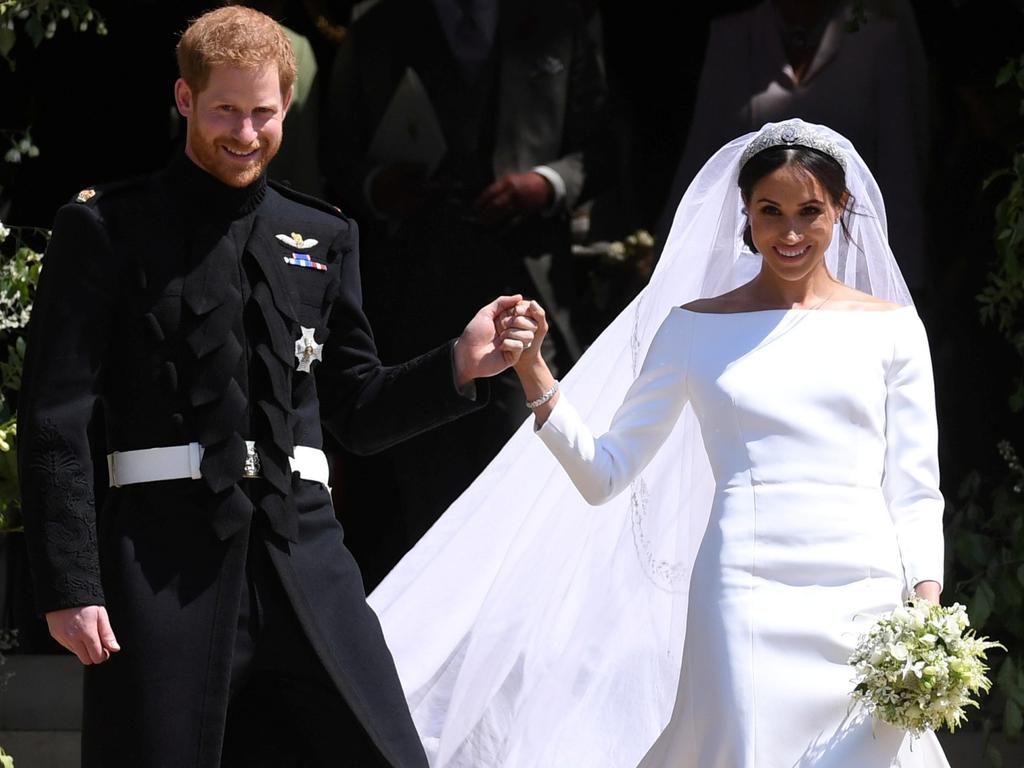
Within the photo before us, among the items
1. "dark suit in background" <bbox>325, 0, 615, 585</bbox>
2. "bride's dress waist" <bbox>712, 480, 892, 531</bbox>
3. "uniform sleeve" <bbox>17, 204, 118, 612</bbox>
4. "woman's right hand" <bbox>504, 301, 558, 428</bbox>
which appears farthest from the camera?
"dark suit in background" <bbox>325, 0, 615, 585</bbox>

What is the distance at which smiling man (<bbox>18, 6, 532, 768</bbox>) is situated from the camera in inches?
121

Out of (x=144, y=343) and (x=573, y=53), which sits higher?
(x=573, y=53)

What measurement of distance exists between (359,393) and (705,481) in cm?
99

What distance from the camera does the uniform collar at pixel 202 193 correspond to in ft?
10.6

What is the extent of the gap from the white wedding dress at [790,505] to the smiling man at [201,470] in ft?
2.06

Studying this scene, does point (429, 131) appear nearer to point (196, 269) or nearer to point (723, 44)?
point (723, 44)

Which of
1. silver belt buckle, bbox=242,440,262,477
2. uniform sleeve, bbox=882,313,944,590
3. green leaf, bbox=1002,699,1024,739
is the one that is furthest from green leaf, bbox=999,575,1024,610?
silver belt buckle, bbox=242,440,262,477

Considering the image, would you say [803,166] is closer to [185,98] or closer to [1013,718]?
[185,98]

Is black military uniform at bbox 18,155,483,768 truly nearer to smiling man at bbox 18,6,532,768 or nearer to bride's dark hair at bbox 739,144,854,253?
smiling man at bbox 18,6,532,768

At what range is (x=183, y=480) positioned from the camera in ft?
10.2

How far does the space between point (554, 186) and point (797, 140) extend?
5.80 ft

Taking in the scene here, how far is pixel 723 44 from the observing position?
229 inches

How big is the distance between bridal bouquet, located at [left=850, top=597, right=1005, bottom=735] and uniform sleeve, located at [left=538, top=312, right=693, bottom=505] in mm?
685

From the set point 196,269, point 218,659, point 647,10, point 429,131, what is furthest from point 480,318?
point 647,10
